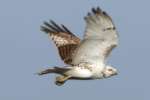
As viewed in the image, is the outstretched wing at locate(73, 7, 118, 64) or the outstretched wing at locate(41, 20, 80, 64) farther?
the outstretched wing at locate(41, 20, 80, 64)

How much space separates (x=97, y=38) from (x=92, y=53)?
0.59 metres

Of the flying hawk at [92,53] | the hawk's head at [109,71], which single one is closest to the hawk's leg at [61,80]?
the flying hawk at [92,53]

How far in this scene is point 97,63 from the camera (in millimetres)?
18719

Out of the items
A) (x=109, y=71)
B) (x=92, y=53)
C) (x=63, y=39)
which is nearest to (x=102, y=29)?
(x=92, y=53)

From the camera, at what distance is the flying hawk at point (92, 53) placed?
1752cm

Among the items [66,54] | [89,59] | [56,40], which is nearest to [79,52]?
[89,59]

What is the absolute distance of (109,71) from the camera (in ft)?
62.4

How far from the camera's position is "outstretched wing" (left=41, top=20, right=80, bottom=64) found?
20.5m

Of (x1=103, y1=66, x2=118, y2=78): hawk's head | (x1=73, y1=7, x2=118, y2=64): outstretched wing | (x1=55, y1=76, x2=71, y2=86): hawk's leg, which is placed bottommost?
(x1=55, y1=76, x2=71, y2=86): hawk's leg

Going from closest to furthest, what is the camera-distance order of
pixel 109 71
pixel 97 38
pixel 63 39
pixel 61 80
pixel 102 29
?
pixel 102 29 → pixel 97 38 → pixel 61 80 → pixel 109 71 → pixel 63 39

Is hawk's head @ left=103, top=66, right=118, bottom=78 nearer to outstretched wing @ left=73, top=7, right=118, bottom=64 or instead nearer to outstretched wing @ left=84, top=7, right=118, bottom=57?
outstretched wing @ left=73, top=7, right=118, bottom=64

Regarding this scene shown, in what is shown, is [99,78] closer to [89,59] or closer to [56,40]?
[89,59]

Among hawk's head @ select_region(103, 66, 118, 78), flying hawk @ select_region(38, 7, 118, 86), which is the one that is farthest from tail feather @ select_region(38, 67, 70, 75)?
hawk's head @ select_region(103, 66, 118, 78)

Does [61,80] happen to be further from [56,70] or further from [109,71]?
[109,71]
